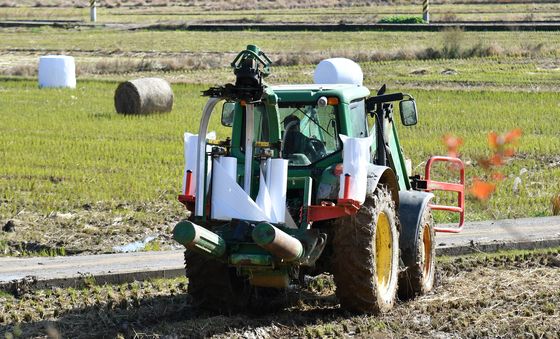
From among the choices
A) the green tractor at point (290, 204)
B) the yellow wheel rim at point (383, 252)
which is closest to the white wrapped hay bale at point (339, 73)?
the green tractor at point (290, 204)

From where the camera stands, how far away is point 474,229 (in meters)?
16.9

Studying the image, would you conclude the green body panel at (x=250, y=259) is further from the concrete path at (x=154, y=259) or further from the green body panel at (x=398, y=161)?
the concrete path at (x=154, y=259)

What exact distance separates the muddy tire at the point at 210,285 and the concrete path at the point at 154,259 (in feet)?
7.57

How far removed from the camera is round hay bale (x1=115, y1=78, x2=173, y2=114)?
1201 inches

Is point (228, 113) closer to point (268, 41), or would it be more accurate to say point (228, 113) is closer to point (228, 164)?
point (228, 164)

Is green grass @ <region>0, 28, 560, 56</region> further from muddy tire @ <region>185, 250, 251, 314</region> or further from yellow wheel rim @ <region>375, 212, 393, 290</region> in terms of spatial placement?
muddy tire @ <region>185, 250, 251, 314</region>

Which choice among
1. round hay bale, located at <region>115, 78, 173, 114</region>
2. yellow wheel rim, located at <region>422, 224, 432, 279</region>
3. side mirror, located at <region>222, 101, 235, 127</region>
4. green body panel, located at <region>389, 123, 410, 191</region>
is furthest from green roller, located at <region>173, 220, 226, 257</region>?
round hay bale, located at <region>115, 78, 173, 114</region>

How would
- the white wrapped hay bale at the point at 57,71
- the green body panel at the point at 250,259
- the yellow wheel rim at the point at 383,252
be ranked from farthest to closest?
the white wrapped hay bale at the point at 57,71, the yellow wheel rim at the point at 383,252, the green body panel at the point at 250,259

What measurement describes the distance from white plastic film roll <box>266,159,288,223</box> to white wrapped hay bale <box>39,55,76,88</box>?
2740cm

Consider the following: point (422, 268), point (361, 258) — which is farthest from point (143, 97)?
point (361, 258)

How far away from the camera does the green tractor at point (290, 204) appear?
34.0 feet

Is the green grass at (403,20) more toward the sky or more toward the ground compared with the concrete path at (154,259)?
more toward the sky

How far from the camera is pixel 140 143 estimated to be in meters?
25.4

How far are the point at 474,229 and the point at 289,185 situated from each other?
6478mm
